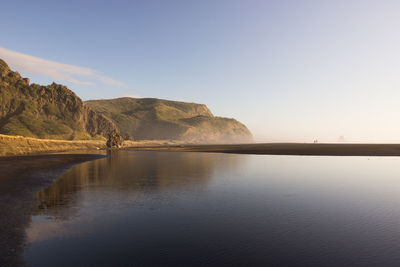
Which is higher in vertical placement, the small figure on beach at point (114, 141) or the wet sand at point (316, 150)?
the small figure on beach at point (114, 141)

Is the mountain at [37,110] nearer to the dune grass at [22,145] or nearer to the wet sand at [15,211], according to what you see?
the dune grass at [22,145]

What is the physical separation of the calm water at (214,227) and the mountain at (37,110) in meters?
149

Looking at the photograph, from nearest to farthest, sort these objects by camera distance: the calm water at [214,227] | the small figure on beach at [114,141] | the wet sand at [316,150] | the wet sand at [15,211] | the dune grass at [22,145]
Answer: the calm water at [214,227] → the wet sand at [15,211] → the dune grass at [22,145] → the wet sand at [316,150] → the small figure on beach at [114,141]

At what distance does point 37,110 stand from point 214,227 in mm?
195015

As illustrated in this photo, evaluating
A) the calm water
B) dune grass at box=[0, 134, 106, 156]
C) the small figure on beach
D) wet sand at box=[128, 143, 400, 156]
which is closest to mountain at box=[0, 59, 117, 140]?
the small figure on beach

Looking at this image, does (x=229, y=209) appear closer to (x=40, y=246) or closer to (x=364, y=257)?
(x=364, y=257)

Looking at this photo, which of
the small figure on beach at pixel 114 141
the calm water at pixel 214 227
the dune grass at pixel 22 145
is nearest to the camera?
the calm water at pixel 214 227

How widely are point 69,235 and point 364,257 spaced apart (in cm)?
1107

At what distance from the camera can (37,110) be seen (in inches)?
6575

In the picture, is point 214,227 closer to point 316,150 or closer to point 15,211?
point 15,211

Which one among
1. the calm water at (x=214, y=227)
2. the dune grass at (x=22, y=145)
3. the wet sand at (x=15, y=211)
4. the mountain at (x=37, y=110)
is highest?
the mountain at (x=37, y=110)

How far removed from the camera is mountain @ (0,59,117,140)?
14225 cm

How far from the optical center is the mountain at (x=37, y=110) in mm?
142250

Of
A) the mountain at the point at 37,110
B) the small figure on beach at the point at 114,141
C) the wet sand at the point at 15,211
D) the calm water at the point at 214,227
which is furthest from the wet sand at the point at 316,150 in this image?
the mountain at the point at 37,110
